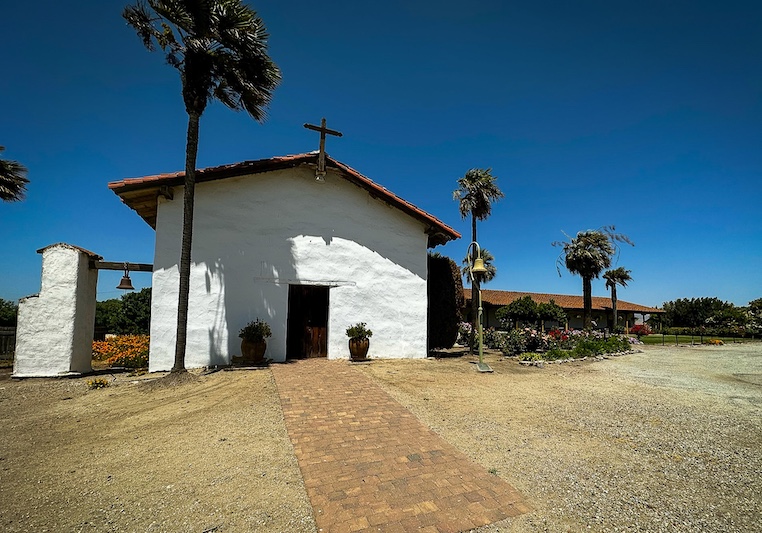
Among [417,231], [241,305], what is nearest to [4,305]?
[241,305]

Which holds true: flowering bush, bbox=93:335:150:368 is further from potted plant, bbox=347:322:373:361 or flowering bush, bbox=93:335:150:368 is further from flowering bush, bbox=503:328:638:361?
flowering bush, bbox=503:328:638:361

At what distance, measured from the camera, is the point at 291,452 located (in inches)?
177

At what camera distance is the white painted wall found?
1034 centimetres

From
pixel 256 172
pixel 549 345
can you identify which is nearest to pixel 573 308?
pixel 549 345

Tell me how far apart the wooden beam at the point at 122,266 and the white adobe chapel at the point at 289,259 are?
2.48 feet

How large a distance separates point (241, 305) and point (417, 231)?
261 inches

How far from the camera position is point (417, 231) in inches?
527

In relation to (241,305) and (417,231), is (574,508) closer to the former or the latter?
(241,305)

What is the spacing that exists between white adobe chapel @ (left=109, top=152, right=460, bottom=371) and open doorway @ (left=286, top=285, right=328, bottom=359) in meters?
0.03

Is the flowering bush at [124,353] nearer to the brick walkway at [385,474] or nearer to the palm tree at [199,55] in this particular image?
the palm tree at [199,55]

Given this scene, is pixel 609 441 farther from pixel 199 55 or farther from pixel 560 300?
pixel 560 300

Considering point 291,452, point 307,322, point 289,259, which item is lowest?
point 291,452

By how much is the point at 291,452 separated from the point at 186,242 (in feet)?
20.9

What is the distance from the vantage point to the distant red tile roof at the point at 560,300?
122 ft
